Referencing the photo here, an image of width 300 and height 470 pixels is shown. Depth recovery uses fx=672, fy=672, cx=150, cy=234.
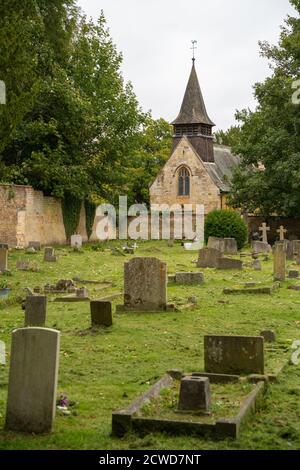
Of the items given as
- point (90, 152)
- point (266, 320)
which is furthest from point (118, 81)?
point (266, 320)

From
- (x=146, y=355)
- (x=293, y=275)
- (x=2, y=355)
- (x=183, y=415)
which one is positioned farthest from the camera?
(x=293, y=275)

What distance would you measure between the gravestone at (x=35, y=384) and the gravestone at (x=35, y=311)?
521cm

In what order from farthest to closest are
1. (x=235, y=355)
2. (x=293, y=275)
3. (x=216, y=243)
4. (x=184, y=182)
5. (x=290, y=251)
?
(x=184, y=182) < (x=216, y=243) < (x=290, y=251) < (x=293, y=275) < (x=235, y=355)

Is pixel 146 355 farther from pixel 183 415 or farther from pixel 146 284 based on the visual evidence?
pixel 146 284

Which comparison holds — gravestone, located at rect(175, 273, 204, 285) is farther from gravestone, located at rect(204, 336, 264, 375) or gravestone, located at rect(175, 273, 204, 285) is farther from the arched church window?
the arched church window

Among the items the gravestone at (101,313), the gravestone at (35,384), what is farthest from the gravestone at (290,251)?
the gravestone at (35,384)

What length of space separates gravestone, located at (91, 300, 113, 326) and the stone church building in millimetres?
42047

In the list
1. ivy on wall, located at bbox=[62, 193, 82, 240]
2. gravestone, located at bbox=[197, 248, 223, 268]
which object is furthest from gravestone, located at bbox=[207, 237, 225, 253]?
ivy on wall, located at bbox=[62, 193, 82, 240]

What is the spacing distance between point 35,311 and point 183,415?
557 centimetres

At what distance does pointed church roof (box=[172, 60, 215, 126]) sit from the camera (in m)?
57.2

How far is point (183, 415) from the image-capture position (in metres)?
6.69

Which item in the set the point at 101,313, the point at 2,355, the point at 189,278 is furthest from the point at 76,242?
the point at 2,355

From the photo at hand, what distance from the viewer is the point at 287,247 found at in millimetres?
28609

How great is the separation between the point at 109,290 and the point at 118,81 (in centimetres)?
2421
